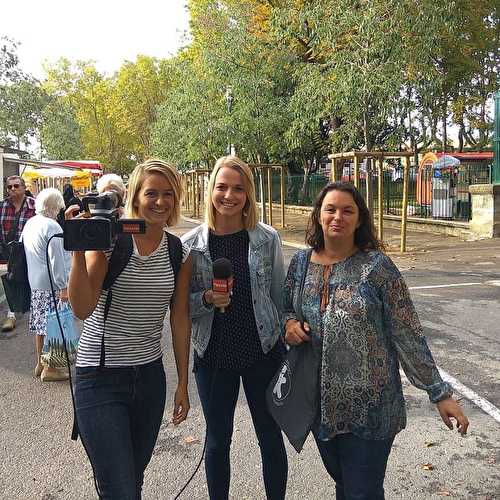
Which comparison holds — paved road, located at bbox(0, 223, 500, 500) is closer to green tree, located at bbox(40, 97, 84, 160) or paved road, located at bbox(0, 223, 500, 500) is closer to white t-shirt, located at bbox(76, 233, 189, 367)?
white t-shirt, located at bbox(76, 233, 189, 367)

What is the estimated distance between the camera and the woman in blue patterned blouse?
222 centimetres

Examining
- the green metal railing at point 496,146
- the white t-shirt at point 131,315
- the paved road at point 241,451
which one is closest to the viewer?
the white t-shirt at point 131,315

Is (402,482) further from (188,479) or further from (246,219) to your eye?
(246,219)

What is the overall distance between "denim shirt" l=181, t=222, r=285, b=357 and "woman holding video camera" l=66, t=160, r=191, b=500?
16 cm

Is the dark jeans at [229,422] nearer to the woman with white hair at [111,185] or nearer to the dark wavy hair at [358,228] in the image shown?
the dark wavy hair at [358,228]

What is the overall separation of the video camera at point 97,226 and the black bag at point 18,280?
11.7ft

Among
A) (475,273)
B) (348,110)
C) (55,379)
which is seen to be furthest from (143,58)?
(55,379)

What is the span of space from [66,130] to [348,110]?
44716 millimetres

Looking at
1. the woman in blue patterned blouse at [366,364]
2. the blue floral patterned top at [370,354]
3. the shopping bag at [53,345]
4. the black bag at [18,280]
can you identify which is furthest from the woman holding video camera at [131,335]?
the black bag at [18,280]

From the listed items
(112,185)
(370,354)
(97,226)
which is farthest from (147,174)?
(112,185)

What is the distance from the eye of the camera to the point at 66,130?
5256 centimetres

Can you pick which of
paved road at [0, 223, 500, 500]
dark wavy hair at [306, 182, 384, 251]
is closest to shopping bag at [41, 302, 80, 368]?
paved road at [0, 223, 500, 500]

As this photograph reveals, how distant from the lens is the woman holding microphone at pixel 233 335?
2.70 meters

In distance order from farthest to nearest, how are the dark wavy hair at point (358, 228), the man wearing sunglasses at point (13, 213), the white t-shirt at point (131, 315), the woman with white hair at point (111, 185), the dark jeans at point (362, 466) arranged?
the man wearing sunglasses at point (13, 213) < the woman with white hair at point (111, 185) < the dark wavy hair at point (358, 228) < the white t-shirt at point (131, 315) < the dark jeans at point (362, 466)
